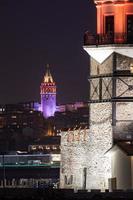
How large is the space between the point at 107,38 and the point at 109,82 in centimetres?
253

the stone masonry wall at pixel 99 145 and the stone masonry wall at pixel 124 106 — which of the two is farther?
the stone masonry wall at pixel 99 145

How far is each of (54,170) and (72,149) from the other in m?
100

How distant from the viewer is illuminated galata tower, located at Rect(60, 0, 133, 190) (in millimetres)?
83812

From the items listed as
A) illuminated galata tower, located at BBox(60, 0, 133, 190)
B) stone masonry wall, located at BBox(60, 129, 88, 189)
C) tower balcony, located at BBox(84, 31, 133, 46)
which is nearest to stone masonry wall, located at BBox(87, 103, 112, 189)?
illuminated galata tower, located at BBox(60, 0, 133, 190)

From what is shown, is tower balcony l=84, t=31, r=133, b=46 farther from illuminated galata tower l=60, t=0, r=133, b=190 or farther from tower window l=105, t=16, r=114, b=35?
tower window l=105, t=16, r=114, b=35

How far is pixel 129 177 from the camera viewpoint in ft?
268

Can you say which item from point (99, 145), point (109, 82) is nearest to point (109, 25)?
point (109, 82)

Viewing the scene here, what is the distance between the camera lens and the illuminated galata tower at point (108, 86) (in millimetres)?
83812

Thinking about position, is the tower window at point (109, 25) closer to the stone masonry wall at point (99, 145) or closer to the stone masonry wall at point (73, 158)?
the stone masonry wall at point (99, 145)

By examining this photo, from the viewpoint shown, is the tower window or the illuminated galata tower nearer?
the illuminated galata tower

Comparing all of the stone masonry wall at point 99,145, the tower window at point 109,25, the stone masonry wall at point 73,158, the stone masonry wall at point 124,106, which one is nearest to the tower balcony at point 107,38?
the tower window at point 109,25

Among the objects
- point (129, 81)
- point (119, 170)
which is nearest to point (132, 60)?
point (129, 81)

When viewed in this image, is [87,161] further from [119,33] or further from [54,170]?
[54,170]

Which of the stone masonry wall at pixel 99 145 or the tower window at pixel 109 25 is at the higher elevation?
the tower window at pixel 109 25
